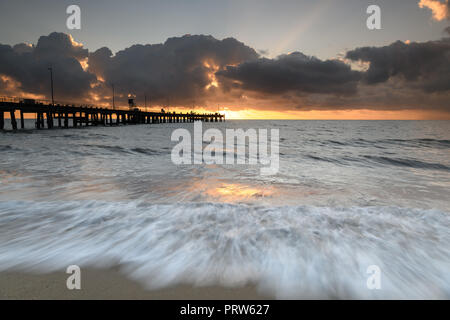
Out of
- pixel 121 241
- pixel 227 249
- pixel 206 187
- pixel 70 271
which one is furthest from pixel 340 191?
pixel 70 271

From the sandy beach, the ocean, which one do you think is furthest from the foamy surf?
the sandy beach

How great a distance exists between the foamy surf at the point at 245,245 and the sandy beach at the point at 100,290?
12cm

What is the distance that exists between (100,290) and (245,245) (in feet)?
5.67

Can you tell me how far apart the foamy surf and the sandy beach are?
0.12 m

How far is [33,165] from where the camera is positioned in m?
9.06

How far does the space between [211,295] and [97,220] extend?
272 centimetres

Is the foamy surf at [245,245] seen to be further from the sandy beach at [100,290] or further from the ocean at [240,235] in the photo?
the sandy beach at [100,290]

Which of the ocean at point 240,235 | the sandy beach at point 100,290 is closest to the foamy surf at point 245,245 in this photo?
the ocean at point 240,235

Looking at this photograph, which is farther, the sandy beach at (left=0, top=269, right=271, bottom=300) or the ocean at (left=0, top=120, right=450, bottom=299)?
the ocean at (left=0, top=120, right=450, bottom=299)

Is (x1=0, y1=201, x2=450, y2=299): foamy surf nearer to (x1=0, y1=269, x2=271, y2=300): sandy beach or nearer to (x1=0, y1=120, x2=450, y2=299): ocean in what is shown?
(x1=0, y1=120, x2=450, y2=299): ocean

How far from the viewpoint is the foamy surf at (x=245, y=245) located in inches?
92.7

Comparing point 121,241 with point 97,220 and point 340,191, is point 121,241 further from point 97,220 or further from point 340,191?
point 340,191

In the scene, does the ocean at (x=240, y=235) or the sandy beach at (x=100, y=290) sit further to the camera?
the ocean at (x=240, y=235)

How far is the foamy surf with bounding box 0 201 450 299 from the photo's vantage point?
7.73 ft
